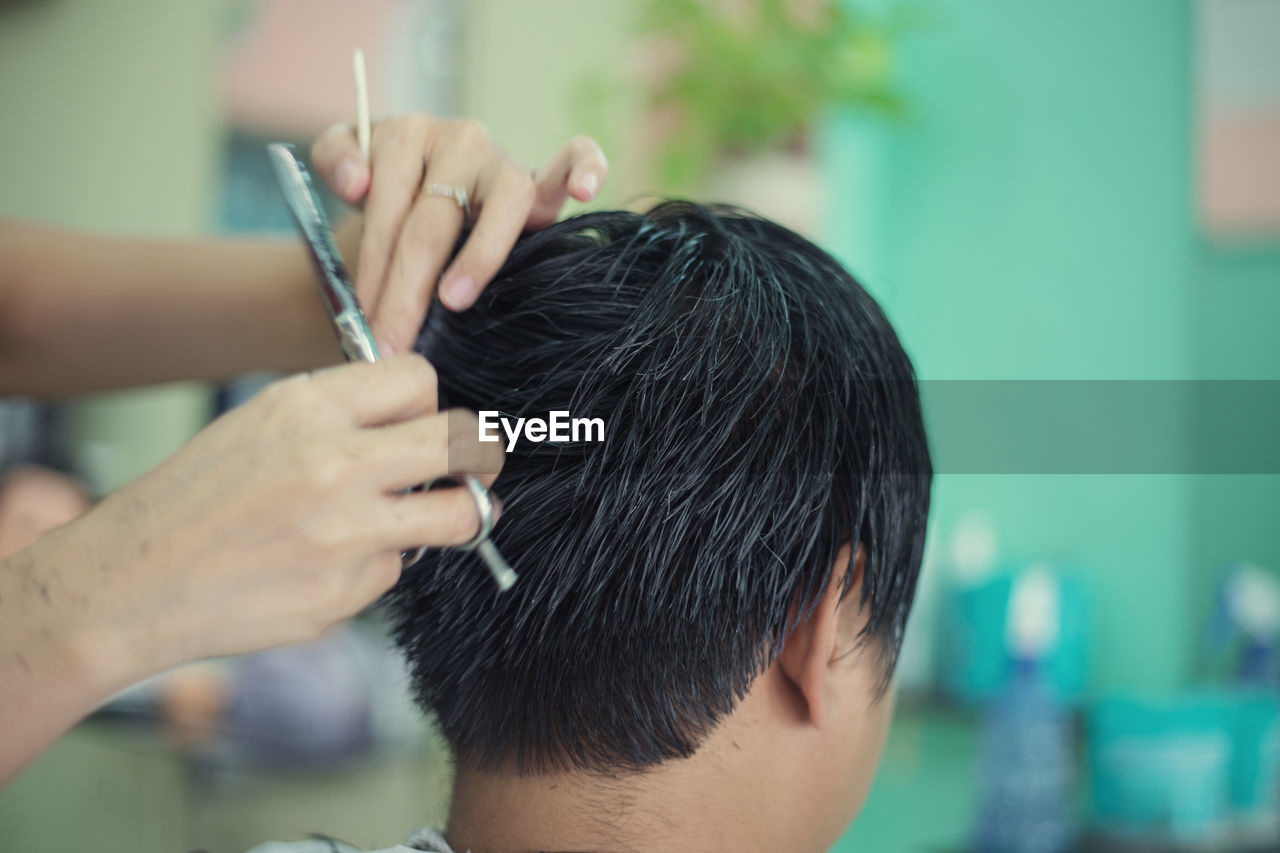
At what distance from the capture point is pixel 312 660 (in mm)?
1724

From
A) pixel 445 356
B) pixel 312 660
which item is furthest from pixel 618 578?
pixel 312 660

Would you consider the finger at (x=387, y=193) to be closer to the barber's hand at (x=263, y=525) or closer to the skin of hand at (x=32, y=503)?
the barber's hand at (x=263, y=525)

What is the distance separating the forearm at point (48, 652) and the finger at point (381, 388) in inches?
5.5

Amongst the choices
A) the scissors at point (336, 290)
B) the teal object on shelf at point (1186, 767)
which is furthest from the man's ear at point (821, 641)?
the teal object on shelf at point (1186, 767)

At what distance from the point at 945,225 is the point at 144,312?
1711 millimetres

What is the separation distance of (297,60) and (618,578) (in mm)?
1620

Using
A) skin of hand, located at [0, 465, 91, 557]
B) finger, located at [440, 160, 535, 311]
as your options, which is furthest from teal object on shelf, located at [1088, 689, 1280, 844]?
skin of hand, located at [0, 465, 91, 557]

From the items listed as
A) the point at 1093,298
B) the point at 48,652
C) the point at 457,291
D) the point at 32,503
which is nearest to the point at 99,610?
the point at 48,652

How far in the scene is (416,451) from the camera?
493mm

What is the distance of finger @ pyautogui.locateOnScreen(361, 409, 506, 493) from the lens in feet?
1.58

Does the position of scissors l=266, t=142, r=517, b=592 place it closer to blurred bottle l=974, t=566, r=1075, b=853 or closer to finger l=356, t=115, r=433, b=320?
finger l=356, t=115, r=433, b=320

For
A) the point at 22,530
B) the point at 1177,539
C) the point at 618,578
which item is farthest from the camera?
the point at 1177,539

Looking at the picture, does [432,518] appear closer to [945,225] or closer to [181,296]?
[181,296]

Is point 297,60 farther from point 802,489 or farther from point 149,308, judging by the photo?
point 802,489
